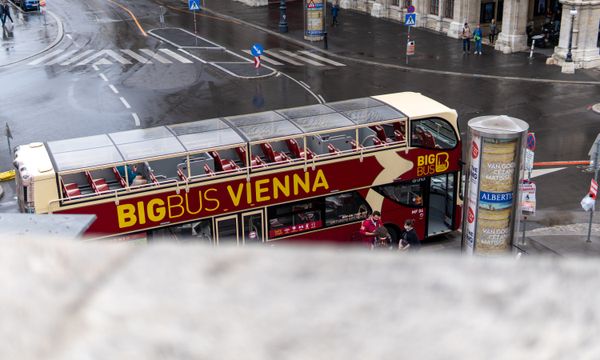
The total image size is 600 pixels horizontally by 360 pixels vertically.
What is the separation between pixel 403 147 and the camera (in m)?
16.9

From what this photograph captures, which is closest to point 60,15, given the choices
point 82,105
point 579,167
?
point 82,105

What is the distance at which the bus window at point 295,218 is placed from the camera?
16188 millimetres

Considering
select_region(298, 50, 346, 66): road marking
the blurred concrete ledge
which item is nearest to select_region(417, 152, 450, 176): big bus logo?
the blurred concrete ledge

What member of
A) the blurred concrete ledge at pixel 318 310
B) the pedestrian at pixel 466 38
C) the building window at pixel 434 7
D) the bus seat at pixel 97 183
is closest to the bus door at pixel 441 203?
the bus seat at pixel 97 183

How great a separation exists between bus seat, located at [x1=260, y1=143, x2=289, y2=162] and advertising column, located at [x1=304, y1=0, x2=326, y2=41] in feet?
84.3

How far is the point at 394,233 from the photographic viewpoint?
17719 millimetres

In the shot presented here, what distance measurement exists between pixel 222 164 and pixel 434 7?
31788 millimetres

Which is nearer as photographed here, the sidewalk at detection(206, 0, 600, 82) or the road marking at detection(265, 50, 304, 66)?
the sidewalk at detection(206, 0, 600, 82)

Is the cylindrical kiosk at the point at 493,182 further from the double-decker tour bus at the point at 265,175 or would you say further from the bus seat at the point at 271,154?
the bus seat at the point at 271,154

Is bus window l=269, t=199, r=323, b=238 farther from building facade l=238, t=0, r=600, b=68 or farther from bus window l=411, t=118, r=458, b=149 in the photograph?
building facade l=238, t=0, r=600, b=68

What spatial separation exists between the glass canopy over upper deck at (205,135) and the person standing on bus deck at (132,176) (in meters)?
0.53

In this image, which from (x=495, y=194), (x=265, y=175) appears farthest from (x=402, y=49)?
(x=495, y=194)

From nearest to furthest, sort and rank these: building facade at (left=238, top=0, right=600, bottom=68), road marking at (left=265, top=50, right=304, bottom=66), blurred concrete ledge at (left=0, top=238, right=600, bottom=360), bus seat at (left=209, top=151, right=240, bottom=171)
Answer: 1. blurred concrete ledge at (left=0, top=238, right=600, bottom=360)
2. bus seat at (left=209, top=151, right=240, bottom=171)
3. building facade at (left=238, top=0, right=600, bottom=68)
4. road marking at (left=265, top=50, right=304, bottom=66)

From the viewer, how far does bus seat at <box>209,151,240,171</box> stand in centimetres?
1614
